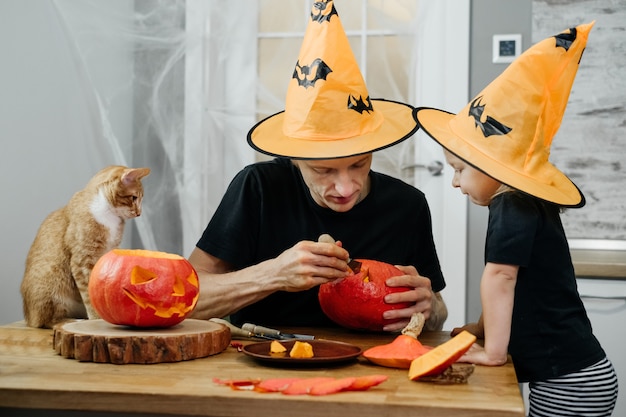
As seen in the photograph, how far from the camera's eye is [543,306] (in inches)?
54.6

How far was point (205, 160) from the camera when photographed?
3.20 meters

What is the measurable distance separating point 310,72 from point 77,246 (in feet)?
1.97

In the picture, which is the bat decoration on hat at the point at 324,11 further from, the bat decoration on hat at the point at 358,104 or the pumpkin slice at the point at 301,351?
the pumpkin slice at the point at 301,351

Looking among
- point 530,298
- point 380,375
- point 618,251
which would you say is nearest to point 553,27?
point 618,251

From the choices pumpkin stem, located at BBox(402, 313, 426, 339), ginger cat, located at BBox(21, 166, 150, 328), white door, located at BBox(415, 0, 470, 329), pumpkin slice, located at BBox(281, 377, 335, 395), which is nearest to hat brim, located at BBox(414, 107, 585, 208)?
pumpkin stem, located at BBox(402, 313, 426, 339)

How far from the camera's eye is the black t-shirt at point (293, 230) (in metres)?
1.81

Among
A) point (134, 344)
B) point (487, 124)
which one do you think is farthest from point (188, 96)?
point (134, 344)

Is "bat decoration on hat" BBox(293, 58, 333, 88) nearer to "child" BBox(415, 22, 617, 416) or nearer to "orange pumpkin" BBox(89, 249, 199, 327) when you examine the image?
"child" BBox(415, 22, 617, 416)

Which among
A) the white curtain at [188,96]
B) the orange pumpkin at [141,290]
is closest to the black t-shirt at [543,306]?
the orange pumpkin at [141,290]

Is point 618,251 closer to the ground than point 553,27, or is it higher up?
closer to the ground

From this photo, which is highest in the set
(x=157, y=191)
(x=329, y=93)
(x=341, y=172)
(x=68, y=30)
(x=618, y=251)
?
(x=68, y=30)

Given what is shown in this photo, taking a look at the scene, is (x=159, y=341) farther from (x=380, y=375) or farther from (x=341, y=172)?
(x=341, y=172)

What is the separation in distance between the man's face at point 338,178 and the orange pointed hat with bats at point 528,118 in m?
0.29

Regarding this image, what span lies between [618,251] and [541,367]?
1807 millimetres
